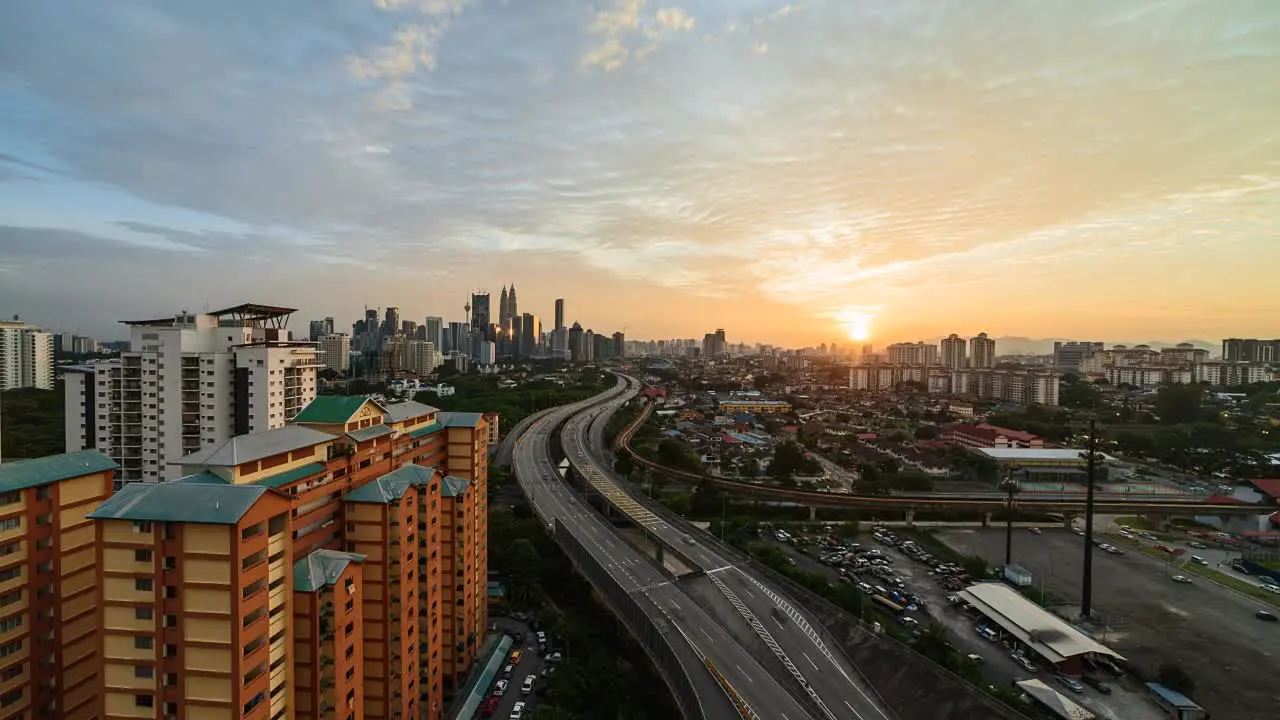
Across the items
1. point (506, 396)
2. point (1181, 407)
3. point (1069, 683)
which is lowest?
point (1069, 683)

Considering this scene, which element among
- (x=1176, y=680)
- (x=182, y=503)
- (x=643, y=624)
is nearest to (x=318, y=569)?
(x=182, y=503)

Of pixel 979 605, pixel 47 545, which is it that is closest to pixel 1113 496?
pixel 979 605

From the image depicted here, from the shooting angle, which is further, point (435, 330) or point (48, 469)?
point (435, 330)

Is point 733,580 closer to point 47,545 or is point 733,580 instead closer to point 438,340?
point 47,545

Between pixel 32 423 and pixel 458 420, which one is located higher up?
pixel 458 420

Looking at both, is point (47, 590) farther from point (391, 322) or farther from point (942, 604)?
point (391, 322)

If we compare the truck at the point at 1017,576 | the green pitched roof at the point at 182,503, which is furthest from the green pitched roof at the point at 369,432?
the truck at the point at 1017,576

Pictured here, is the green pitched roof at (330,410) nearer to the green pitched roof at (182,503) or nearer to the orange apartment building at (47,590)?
the orange apartment building at (47,590)

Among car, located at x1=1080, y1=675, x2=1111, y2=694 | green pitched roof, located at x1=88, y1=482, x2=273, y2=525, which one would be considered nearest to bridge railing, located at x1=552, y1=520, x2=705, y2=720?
green pitched roof, located at x1=88, y1=482, x2=273, y2=525
